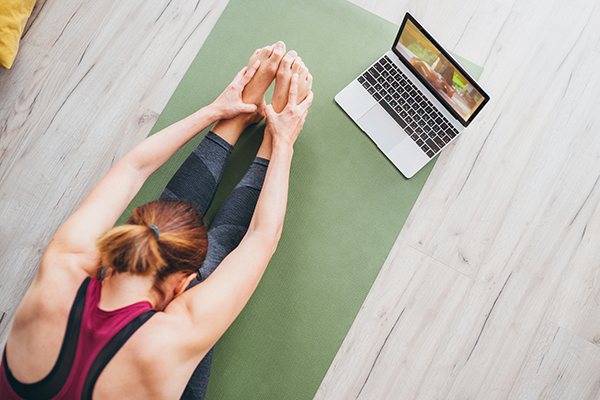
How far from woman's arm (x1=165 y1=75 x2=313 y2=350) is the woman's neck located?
0.08 metres

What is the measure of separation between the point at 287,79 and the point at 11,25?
954mm

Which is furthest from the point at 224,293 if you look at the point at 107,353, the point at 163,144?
the point at 163,144

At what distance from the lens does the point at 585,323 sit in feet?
4.10

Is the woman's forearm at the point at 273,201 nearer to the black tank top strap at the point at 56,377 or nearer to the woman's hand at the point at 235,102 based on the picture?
the woman's hand at the point at 235,102

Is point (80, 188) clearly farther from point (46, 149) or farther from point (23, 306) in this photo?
point (23, 306)

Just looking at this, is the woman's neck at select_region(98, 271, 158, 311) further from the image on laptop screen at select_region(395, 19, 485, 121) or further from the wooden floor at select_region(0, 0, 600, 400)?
the image on laptop screen at select_region(395, 19, 485, 121)

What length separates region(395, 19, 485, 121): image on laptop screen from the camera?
3.59 feet

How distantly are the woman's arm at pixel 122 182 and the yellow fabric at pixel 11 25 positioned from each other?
0.68 meters

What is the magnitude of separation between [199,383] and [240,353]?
0.73 feet

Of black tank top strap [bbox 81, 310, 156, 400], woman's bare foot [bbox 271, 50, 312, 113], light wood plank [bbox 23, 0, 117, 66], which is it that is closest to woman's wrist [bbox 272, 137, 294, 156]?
woman's bare foot [bbox 271, 50, 312, 113]

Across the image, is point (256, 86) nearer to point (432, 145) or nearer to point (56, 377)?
point (432, 145)

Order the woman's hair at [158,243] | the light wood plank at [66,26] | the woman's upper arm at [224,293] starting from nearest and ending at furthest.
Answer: the woman's hair at [158,243] < the woman's upper arm at [224,293] < the light wood plank at [66,26]

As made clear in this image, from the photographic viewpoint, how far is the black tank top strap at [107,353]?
2.28 ft

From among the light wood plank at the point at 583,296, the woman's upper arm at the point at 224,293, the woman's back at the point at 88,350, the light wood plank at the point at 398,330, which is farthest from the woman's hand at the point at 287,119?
the light wood plank at the point at 583,296
